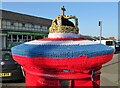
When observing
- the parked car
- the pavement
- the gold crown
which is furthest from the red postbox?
the parked car

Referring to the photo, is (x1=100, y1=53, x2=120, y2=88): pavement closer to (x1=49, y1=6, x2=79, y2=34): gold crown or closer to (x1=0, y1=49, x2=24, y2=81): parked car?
(x1=0, y1=49, x2=24, y2=81): parked car

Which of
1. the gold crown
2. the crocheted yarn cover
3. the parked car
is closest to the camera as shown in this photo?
the crocheted yarn cover

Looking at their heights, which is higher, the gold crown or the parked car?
the gold crown

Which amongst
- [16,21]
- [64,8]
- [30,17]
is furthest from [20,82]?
[30,17]

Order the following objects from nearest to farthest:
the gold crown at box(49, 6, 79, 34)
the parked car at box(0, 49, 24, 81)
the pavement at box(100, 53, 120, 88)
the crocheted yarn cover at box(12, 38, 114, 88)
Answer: the crocheted yarn cover at box(12, 38, 114, 88) < the gold crown at box(49, 6, 79, 34) < the pavement at box(100, 53, 120, 88) < the parked car at box(0, 49, 24, 81)

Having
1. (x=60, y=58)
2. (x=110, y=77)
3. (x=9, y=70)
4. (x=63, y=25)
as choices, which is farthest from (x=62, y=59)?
(x=110, y=77)

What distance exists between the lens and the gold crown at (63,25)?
2.29m

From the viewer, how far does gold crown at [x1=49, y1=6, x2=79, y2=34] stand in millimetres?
2291

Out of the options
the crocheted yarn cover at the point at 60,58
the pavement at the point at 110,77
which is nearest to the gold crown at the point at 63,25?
the crocheted yarn cover at the point at 60,58

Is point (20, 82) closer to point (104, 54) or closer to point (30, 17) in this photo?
point (104, 54)

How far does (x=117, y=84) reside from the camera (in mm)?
8539

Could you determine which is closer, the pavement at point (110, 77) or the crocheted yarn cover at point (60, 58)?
the crocheted yarn cover at point (60, 58)

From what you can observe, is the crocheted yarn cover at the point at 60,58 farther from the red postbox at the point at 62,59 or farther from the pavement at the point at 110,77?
the pavement at the point at 110,77

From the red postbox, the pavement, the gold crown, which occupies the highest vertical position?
the gold crown
